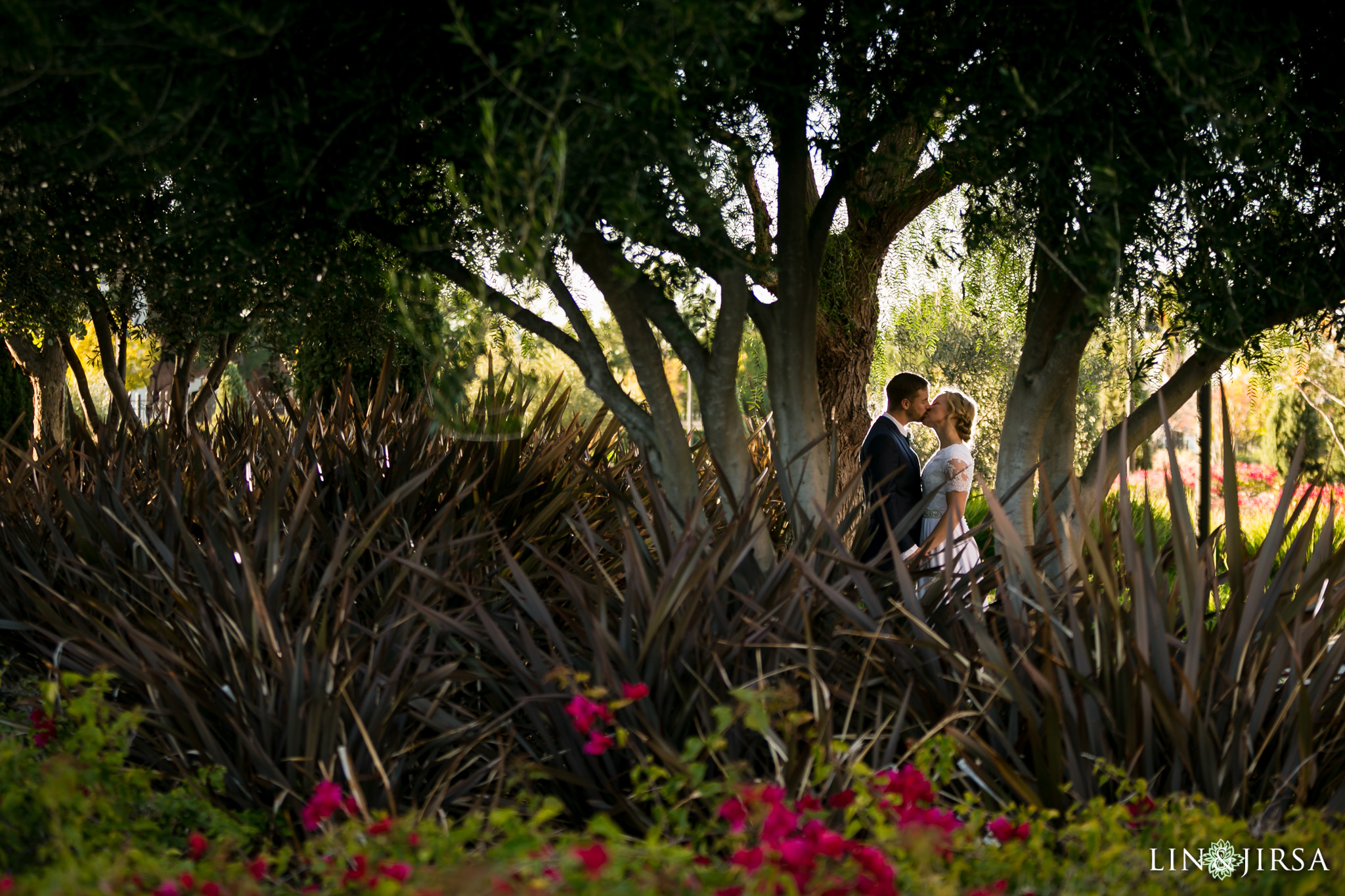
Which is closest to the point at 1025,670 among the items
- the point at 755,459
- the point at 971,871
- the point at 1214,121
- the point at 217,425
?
the point at 971,871

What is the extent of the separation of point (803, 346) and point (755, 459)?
3022 mm

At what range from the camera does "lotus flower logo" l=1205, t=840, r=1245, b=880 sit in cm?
218

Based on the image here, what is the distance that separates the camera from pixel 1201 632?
105 inches

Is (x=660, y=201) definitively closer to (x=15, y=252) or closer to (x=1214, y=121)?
(x=1214, y=121)

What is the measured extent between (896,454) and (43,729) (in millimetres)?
3770

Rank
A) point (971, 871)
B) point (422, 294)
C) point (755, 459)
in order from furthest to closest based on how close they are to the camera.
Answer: point (755, 459)
point (422, 294)
point (971, 871)

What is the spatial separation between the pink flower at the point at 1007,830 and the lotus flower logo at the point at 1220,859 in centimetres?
40

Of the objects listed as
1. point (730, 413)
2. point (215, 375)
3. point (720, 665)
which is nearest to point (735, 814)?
point (720, 665)

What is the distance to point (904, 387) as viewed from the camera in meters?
5.45

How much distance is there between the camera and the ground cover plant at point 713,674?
2.55m

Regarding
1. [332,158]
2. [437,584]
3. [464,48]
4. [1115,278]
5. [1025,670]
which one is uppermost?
[464,48]

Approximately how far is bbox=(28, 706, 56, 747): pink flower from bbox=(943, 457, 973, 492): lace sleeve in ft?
12.7

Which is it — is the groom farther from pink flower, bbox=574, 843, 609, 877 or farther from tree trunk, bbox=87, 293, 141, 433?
tree trunk, bbox=87, 293, 141, 433

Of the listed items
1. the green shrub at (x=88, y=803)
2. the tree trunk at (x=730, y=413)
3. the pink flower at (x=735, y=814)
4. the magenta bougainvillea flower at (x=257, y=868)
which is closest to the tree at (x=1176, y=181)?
the tree trunk at (x=730, y=413)
